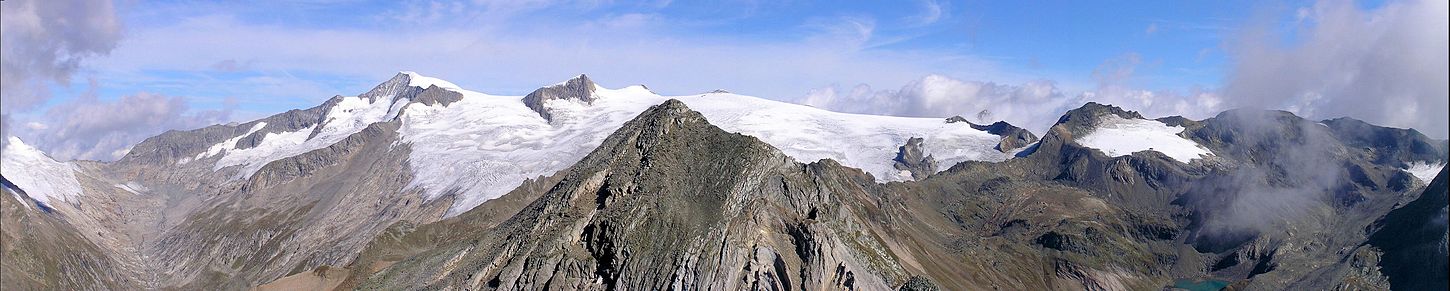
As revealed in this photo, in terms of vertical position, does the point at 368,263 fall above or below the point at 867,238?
below

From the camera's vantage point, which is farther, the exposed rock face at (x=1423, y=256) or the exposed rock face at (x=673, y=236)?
the exposed rock face at (x=1423, y=256)

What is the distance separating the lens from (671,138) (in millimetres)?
131750

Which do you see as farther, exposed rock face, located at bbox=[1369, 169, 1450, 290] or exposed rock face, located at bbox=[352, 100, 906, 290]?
exposed rock face, located at bbox=[1369, 169, 1450, 290]

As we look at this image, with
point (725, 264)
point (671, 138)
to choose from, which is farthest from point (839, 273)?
point (671, 138)

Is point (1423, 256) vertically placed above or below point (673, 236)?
below

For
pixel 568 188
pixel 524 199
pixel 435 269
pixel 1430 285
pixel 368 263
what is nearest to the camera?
pixel 435 269

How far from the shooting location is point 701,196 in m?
119

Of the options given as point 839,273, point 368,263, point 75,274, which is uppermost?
point 839,273

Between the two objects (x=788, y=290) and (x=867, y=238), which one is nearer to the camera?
(x=788, y=290)

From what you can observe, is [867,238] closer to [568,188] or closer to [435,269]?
[568,188]

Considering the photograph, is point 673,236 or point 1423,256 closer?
point 673,236

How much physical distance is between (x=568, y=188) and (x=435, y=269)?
67.5 ft

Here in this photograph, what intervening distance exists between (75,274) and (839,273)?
7037 inches

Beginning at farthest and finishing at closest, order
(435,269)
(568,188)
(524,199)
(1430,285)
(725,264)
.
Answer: (524,199), (1430,285), (568,188), (435,269), (725,264)
